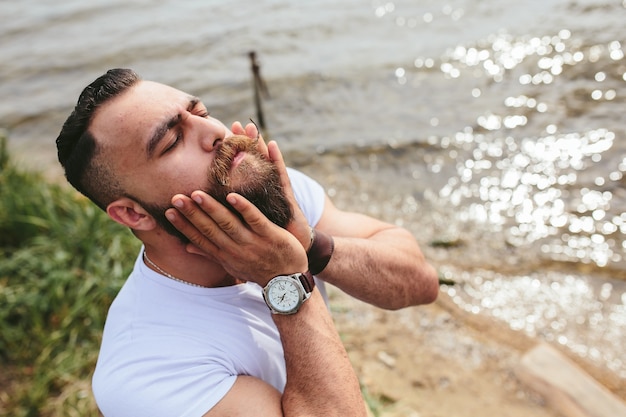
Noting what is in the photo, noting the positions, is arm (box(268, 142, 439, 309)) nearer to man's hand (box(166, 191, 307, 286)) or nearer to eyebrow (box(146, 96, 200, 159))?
man's hand (box(166, 191, 307, 286))

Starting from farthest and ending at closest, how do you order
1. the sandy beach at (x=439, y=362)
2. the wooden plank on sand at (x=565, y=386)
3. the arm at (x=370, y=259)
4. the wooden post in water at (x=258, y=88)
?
the wooden post in water at (x=258, y=88) < the sandy beach at (x=439, y=362) < the wooden plank on sand at (x=565, y=386) < the arm at (x=370, y=259)

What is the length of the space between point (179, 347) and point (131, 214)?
572 millimetres

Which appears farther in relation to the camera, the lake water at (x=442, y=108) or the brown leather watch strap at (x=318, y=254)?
the lake water at (x=442, y=108)

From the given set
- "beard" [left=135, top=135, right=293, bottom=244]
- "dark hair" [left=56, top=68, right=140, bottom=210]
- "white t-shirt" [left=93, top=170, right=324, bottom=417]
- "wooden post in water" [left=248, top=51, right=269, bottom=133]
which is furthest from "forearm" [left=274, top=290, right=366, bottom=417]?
"wooden post in water" [left=248, top=51, right=269, bottom=133]

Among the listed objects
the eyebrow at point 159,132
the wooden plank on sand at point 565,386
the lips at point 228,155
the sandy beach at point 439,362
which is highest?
the eyebrow at point 159,132

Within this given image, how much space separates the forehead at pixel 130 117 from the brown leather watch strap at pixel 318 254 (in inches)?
29.9

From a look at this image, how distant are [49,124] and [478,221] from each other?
7.44 metres

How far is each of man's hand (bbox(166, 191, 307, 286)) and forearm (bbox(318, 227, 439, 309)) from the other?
32 cm

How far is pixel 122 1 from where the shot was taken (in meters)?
15.3

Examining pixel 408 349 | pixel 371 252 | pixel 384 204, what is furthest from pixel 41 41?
pixel 371 252

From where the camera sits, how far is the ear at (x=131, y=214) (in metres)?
2.45

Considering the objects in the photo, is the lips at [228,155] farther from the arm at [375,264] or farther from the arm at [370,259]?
the arm at [375,264]

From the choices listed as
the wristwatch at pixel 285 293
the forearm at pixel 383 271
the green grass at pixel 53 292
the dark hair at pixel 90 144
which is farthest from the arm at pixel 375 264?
the green grass at pixel 53 292

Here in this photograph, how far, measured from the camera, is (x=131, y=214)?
248cm
